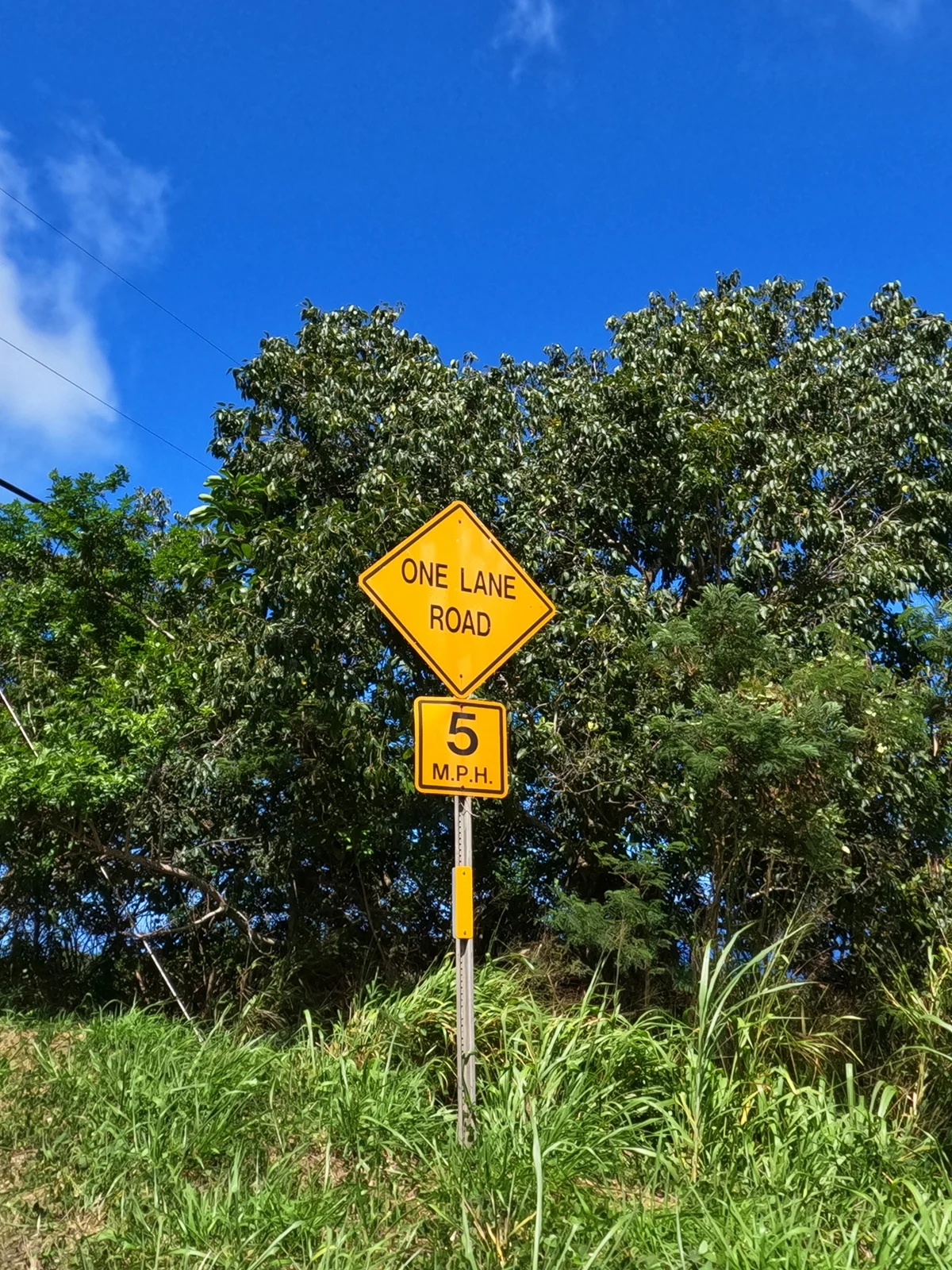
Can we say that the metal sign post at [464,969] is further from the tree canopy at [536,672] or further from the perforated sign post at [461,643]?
the tree canopy at [536,672]

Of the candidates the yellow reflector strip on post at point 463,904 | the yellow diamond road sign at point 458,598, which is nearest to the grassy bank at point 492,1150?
the yellow reflector strip on post at point 463,904

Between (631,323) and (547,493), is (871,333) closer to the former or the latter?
(631,323)

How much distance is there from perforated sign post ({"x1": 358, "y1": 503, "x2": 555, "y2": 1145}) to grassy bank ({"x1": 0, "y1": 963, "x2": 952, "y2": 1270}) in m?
0.43

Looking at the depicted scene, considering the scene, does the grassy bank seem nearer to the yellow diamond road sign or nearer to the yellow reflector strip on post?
the yellow reflector strip on post

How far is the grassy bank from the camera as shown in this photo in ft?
11.0

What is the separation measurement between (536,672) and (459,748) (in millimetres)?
3769

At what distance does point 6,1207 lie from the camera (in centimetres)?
400

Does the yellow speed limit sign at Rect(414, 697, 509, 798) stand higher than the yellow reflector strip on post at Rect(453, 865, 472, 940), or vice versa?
the yellow speed limit sign at Rect(414, 697, 509, 798)

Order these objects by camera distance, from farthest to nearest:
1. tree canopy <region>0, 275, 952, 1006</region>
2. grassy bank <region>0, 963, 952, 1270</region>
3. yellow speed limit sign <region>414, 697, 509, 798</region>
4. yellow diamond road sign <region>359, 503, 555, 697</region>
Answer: tree canopy <region>0, 275, 952, 1006</region>
yellow diamond road sign <region>359, 503, 555, 697</region>
yellow speed limit sign <region>414, 697, 509, 798</region>
grassy bank <region>0, 963, 952, 1270</region>

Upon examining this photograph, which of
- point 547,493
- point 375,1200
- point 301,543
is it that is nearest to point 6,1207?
point 375,1200

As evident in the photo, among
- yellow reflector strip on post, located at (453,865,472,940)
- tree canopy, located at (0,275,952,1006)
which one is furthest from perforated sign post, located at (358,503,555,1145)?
tree canopy, located at (0,275,952,1006)

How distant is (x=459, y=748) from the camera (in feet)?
A: 15.8

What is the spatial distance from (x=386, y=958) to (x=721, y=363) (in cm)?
686

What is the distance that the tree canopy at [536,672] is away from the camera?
22.7 ft
